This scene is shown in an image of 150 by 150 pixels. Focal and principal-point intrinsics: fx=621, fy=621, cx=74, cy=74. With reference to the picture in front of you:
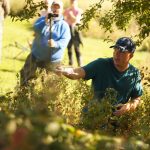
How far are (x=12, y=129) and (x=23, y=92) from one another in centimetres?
495

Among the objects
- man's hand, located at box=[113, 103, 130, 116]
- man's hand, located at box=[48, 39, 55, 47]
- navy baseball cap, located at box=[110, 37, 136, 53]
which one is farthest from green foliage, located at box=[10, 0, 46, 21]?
man's hand, located at box=[48, 39, 55, 47]

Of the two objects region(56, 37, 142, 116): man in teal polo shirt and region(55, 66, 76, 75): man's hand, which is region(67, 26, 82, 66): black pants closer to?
region(56, 37, 142, 116): man in teal polo shirt

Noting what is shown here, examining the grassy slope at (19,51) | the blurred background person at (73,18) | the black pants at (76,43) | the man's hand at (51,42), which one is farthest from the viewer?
the black pants at (76,43)

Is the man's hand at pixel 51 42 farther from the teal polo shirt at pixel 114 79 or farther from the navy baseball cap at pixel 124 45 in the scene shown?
the navy baseball cap at pixel 124 45

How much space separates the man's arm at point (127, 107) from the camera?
6754 millimetres

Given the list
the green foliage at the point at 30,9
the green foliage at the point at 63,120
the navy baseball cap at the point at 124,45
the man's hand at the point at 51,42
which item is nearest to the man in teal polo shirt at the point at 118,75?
the navy baseball cap at the point at 124,45

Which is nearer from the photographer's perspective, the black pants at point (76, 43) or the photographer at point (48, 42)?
the photographer at point (48, 42)

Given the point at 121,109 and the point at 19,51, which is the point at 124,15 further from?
the point at 19,51

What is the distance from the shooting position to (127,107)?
690 cm

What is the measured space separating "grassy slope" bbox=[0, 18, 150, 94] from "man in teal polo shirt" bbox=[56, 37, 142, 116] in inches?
212

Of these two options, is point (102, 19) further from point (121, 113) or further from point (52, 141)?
point (52, 141)

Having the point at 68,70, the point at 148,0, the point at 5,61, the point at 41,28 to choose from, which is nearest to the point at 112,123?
the point at 68,70

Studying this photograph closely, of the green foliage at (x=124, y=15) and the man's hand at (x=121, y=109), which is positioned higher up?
the green foliage at (x=124, y=15)

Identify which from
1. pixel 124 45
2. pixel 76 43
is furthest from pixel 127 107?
pixel 76 43
